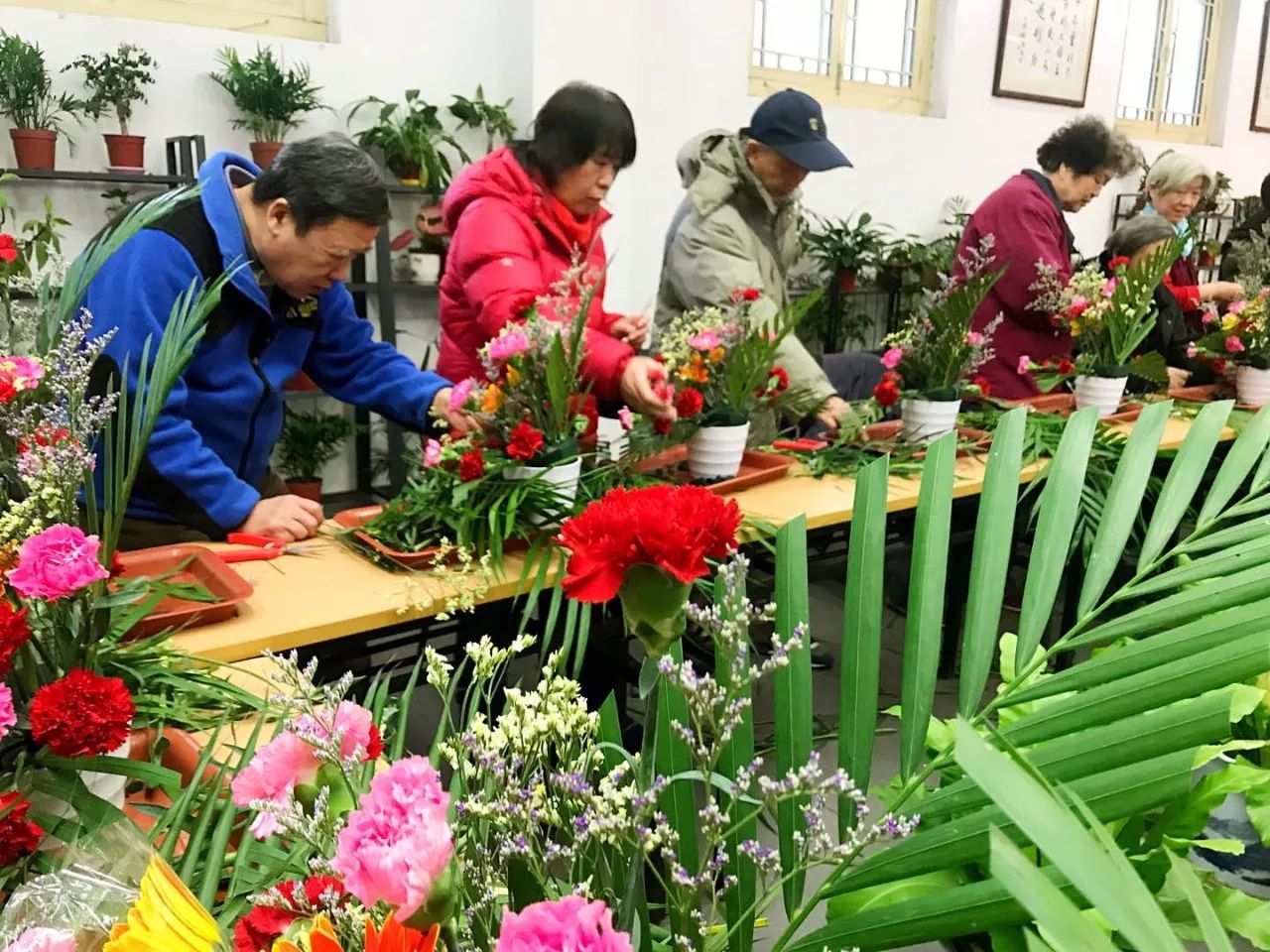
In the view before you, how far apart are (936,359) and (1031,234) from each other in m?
0.91

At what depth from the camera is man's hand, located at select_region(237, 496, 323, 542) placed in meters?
1.86

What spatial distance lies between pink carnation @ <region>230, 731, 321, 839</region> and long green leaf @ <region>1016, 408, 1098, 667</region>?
42 centimetres

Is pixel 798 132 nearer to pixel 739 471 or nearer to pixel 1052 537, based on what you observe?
pixel 739 471

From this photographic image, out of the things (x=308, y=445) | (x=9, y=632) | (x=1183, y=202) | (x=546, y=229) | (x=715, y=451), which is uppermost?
(x=1183, y=202)

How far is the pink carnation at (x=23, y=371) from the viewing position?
3.34ft

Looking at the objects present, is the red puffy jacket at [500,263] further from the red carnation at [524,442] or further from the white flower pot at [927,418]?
the white flower pot at [927,418]

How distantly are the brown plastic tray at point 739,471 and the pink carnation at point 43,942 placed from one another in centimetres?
165

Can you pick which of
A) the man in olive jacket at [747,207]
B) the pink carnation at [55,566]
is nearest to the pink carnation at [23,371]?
the pink carnation at [55,566]

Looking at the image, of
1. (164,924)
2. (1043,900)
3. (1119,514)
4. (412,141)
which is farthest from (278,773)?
(412,141)

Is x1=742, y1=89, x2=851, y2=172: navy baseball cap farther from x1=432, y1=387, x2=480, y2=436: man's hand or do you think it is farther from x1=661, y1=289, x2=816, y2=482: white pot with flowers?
x1=432, y1=387, x2=480, y2=436: man's hand

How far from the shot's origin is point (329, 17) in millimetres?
3998

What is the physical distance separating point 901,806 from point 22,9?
3899mm

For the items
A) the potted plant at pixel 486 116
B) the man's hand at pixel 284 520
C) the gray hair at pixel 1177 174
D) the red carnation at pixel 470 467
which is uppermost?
the potted plant at pixel 486 116

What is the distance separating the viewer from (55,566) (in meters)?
0.77
